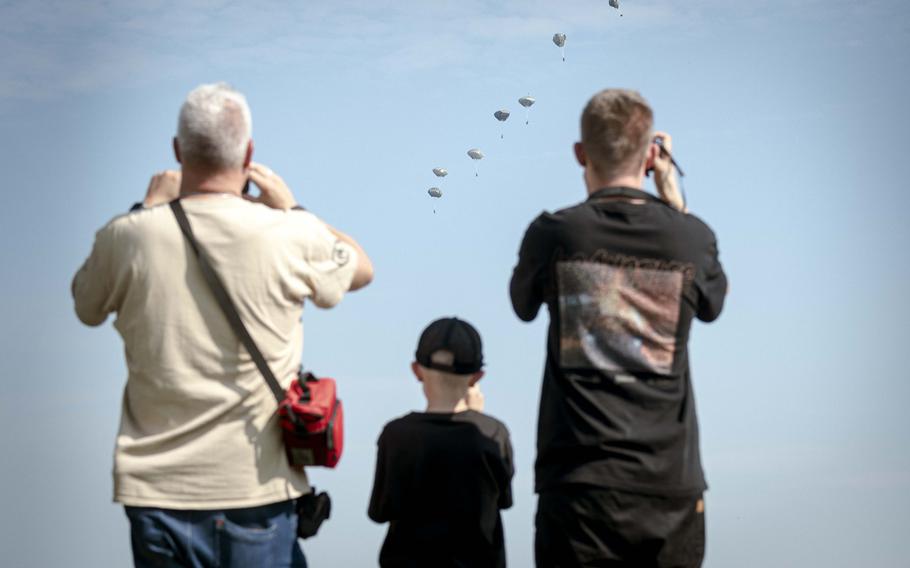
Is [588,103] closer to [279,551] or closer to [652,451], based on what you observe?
[652,451]

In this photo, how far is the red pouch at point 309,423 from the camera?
5238mm

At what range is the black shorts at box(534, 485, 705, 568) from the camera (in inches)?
214

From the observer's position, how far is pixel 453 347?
6.78 metres

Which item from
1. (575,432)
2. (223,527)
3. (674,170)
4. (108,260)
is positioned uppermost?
(674,170)

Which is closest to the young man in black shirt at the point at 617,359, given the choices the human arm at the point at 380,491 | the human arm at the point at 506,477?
the human arm at the point at 506,477

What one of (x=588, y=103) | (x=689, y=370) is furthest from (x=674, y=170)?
(x=689, y=370)

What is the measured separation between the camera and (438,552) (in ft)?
22.0

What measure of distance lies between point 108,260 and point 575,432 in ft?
6.74

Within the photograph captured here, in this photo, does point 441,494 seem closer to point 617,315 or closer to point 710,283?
point 617,315

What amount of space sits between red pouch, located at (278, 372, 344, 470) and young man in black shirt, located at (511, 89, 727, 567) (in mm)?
899

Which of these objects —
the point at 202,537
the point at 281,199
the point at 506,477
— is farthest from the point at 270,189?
the point at 506,477

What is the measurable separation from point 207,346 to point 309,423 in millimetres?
512

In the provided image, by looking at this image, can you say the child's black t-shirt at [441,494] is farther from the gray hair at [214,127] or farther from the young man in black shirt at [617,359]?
the gray hair at [214,127]

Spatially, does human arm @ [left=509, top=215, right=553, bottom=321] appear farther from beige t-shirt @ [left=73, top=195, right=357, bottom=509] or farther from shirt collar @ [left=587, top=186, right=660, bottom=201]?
beige t-shirt @ [left=73, top=195, right=357, bottom=509]
